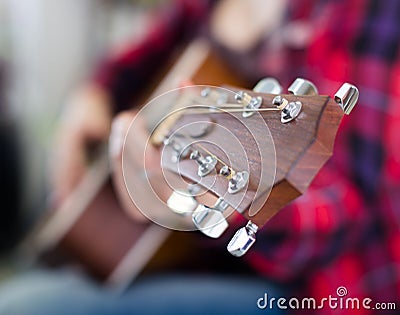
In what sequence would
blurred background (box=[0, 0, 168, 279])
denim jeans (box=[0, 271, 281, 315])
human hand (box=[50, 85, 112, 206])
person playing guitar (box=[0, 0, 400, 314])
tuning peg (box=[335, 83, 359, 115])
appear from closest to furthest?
tuning peg (box=[335, 83, 359, 115]) < person playing guitar (box=[0, 0, 400, 314]) < denim jeans (box=[0, 271, 281, 315]) < human hand (box=[50, 85, 112, 206]) < blurred background (box=[0, 0, 168, 279])

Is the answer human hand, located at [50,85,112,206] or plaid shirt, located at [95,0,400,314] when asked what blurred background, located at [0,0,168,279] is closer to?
human hand, located at [50,85,112,206]

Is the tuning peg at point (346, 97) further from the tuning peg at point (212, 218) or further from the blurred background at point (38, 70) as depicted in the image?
the blurred background at point (38, 70)

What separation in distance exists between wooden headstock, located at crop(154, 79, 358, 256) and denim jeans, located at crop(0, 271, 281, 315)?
206 millimetres

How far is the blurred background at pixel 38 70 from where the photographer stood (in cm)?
102

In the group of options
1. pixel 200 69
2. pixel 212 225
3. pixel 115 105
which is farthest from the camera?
pixel 115 105

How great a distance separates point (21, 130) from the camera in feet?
3.44

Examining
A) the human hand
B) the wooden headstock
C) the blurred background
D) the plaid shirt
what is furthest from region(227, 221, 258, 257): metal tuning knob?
the blurred background

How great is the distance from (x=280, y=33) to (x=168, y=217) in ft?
1.10

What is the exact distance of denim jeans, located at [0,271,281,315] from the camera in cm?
43

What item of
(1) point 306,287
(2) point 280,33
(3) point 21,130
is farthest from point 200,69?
(3) point 21,130

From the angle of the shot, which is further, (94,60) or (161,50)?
(94,60)

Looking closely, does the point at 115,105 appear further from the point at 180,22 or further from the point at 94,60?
the point at 94,60

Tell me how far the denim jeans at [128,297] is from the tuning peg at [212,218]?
20cm

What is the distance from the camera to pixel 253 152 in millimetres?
190
